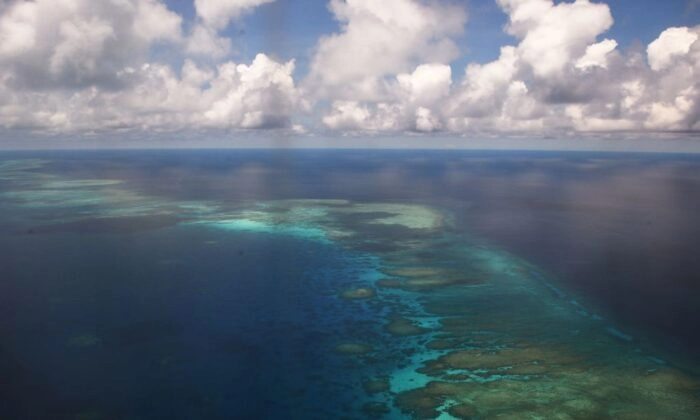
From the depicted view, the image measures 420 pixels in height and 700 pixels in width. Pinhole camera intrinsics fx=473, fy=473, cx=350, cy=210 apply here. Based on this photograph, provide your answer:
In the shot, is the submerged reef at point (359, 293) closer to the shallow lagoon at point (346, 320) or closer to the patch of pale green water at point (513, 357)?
the shallow lagoon at point (346, 320)

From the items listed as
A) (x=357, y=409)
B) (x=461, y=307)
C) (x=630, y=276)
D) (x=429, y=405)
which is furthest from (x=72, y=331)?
(x=630, y=276)

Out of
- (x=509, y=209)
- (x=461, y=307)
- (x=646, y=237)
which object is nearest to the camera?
(x=461, y=307)

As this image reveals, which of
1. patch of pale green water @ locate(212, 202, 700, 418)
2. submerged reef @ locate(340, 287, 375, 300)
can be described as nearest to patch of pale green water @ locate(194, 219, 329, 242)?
patch of pale green water @ locate(212, 202, 700, 418)

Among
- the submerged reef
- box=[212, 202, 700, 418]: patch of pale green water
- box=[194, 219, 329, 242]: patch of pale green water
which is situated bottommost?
box=[212, 202, 700, 418]: patch of pale green water

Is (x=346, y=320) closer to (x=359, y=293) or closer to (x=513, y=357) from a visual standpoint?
(x=359, y=293)

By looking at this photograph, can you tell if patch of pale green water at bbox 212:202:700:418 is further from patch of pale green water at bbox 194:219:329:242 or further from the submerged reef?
patch of pale green water at bbox 194:219:329:242

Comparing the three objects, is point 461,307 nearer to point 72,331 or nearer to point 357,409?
point 357,409

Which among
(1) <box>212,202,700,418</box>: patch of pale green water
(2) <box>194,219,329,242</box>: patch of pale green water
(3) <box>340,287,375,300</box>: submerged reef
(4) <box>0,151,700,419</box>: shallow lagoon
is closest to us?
(1) <box>212,202,700,418</box>: patch of pale green water

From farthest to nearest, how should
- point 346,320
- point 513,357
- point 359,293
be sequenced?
point 359,293 < point 346,320 < point 513,357

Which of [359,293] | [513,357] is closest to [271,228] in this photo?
[359,293]
